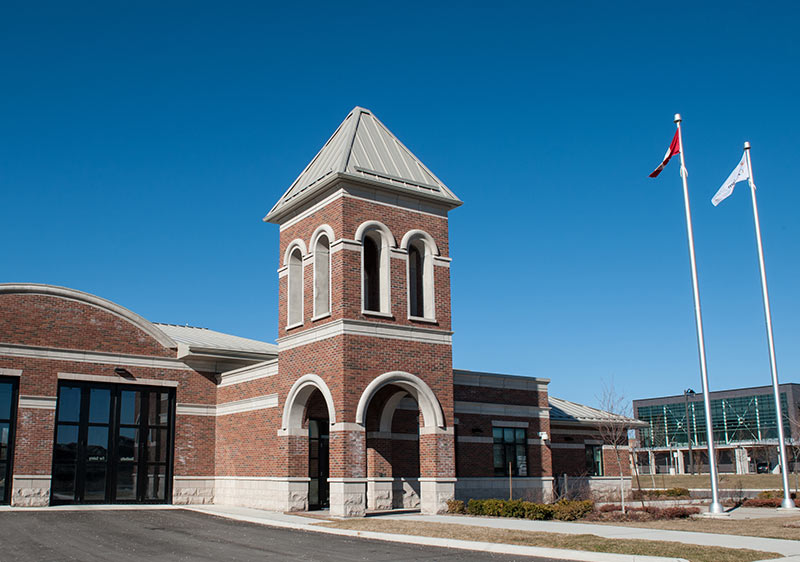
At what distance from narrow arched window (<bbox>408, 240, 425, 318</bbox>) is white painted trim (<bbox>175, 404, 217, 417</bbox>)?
9.08 m

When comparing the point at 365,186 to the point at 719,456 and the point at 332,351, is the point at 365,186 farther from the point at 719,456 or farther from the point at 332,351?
the point at 719,456

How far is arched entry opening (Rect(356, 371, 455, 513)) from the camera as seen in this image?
23.2m

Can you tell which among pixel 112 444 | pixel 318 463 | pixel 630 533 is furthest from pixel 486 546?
pixel 112 444

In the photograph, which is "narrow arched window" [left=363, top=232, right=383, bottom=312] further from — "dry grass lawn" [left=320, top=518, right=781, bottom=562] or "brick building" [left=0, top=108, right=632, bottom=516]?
"dry grass lawn" [left=320, top=518, right=781, bottom=562]

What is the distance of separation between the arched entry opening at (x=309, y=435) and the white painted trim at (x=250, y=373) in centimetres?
187

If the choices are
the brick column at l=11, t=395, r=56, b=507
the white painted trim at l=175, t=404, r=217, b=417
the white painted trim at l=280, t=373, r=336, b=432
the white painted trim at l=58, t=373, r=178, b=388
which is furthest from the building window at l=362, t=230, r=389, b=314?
the brick column at l=11, t=395, r=56, b=507

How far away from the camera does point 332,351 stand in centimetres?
2303

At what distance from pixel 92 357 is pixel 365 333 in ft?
35.4

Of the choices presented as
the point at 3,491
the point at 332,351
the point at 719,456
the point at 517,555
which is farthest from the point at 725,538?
the point at 719,456

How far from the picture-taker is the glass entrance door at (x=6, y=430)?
83.3ft

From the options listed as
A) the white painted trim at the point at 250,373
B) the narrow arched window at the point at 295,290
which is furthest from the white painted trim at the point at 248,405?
the narrow arched window at the point at 295,290

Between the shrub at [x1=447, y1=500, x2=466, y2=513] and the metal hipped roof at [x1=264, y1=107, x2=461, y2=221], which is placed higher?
the metal hipped roof at [x1=264, y1=107, x2=461, y2=221]

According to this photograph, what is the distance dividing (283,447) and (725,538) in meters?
13.3

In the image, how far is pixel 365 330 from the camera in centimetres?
2319
